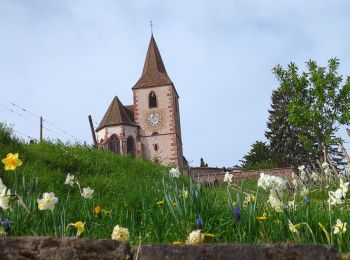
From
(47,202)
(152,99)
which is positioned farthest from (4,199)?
(152,99)

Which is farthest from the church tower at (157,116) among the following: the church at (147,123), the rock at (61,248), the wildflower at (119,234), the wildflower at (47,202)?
the rock at (61,248)

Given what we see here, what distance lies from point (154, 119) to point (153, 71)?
682cm

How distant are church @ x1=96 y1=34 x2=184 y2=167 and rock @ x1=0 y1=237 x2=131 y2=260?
171 feet

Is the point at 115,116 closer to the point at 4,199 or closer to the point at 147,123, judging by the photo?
the point at 147,123

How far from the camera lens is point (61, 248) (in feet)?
8.70

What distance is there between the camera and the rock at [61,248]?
8.66 ft

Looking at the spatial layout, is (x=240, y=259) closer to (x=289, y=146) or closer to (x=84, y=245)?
(x=84, y=245)

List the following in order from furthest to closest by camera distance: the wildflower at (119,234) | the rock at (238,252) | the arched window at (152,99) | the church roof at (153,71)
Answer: the church roof at (153,71)
the arched window at (152,99)
the wildflower at (119,234)
the rock at (238,252)

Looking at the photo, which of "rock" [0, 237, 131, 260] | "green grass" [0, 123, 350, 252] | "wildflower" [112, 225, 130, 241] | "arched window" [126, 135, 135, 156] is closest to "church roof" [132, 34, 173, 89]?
"arched window" [126, 135, 135, 156]

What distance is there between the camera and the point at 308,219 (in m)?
3.89

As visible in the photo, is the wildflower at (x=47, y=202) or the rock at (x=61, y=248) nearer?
the rock at (x=61, y=248)

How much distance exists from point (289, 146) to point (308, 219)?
5383cm

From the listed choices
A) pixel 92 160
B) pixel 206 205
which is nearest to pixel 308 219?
pixel 206 205

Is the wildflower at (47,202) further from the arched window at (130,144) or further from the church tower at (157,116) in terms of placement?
the arched window at (130,144)
